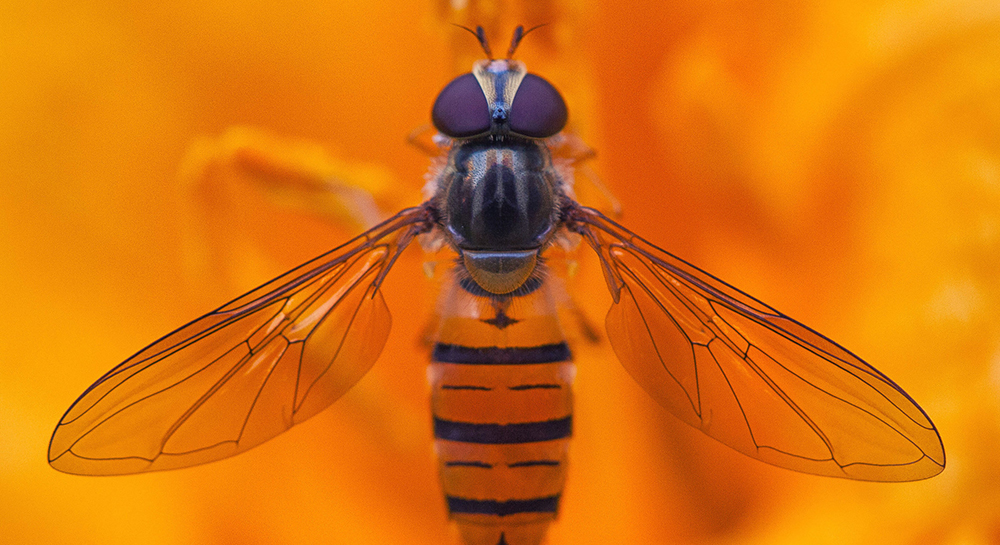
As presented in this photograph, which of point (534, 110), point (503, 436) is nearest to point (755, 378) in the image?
point (503, 436)

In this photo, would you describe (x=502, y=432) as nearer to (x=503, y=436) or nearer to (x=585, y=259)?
(x=503, y=436)

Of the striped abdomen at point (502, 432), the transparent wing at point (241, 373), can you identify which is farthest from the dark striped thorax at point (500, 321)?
the transparent wing at point (241, 373)

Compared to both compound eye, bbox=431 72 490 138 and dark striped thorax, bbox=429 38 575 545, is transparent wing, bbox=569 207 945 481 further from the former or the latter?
compound eye, bbox=431 72 490 138

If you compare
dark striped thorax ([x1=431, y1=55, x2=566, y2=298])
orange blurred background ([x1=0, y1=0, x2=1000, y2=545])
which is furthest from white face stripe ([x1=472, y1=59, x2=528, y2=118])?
orange blurred background ([x1=0, y1=0, x2=1000, y2=545])

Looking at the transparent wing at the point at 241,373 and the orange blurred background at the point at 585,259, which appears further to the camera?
the orange blurred background at the point at 585,259

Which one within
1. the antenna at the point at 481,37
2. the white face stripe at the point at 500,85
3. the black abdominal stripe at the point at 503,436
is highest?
the antenna at the point at 481,37

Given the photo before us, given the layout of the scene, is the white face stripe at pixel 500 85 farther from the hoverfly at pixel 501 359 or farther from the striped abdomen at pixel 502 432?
the striped abdomen at pixel 502 432

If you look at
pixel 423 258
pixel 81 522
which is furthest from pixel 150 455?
pixel 423 258
